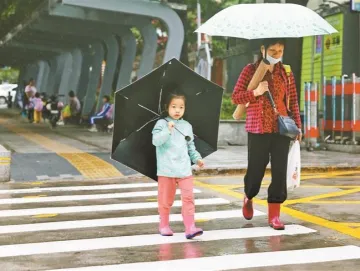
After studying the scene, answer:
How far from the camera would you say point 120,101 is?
6.43 meters

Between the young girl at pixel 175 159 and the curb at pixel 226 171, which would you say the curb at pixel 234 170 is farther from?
the young girl at pixel 175 159

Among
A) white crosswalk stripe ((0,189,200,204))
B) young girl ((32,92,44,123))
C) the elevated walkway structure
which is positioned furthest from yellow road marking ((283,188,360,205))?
young girl ((32,92,44,123))

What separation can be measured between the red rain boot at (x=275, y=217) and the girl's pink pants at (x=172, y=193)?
926 millimetres

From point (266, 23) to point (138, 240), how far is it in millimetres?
2429

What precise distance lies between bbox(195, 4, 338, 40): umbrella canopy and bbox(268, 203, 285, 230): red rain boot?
168 cm

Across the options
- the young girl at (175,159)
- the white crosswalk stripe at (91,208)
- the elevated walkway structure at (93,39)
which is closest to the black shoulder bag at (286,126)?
the young girl at (175,159)

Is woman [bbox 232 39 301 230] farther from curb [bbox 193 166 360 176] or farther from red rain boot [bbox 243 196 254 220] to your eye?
curb [bbox 193 166 360 176]

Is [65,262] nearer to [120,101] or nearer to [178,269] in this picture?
[178,269]

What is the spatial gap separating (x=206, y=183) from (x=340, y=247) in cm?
496

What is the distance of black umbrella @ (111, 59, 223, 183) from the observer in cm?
646

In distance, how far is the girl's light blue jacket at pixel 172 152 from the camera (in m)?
6.29

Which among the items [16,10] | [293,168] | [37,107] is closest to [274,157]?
[293,168]

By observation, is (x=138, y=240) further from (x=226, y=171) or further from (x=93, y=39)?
(x=93, y=39)

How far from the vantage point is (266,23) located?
21.8ft
